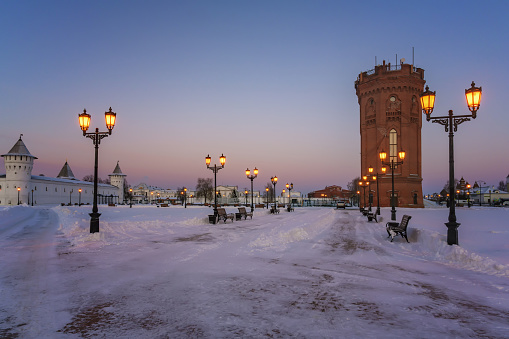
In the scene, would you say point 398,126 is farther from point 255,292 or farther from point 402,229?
point 255,292

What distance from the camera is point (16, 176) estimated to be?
262ft

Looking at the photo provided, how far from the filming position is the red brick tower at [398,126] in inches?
1982

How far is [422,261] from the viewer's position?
9.03m

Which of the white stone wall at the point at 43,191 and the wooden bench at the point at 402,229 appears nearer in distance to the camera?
the wooden bench at the point at 402,229

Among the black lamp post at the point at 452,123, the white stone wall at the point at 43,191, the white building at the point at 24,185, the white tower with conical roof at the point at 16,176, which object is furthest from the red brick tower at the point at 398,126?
the white tower with conical roof at the point at 16,176

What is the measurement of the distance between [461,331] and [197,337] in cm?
333

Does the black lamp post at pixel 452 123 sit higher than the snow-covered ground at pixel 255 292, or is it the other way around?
the black lamp post at pixel 452 123

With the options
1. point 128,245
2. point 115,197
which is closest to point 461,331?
point 128,245

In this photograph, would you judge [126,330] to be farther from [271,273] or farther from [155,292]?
[271,273]

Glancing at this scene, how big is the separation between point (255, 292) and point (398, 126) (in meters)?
51.5

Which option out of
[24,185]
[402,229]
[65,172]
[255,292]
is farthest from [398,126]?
[65,172]

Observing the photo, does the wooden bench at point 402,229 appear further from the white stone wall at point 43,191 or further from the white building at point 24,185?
the white stone wall at point 43,191

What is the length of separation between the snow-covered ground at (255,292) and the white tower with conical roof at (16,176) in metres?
83.8

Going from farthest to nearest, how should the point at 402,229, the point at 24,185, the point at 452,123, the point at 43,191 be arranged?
the point at 43,191 → the point at 24,185 → the point at 402,229 → the point at 452,123
